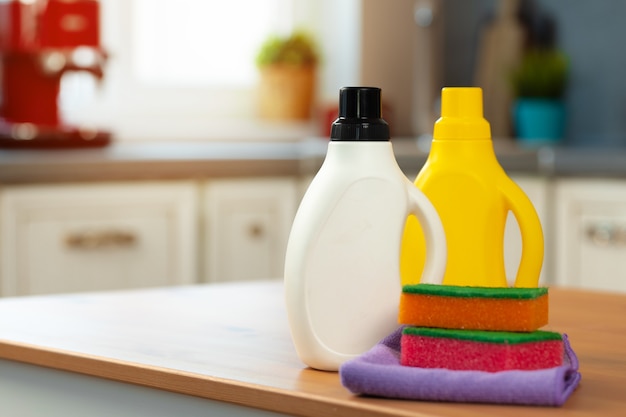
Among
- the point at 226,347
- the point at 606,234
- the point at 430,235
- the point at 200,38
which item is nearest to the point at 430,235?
the point at 430,235

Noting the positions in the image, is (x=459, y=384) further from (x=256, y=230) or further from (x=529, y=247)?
(x=256, y=230)

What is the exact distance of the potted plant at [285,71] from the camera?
3.49 meters

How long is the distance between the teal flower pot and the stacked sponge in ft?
8.13

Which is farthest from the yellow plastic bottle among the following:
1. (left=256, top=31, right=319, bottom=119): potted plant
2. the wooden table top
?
(left=256, top=31, right=319, bottom=119): potted plant

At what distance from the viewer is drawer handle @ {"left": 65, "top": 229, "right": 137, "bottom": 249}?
8.04ft

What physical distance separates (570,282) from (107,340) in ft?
5.55

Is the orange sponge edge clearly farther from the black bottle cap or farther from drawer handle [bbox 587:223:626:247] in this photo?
drawer handle [bbox 587:223:626:247]

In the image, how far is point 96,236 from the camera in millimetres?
2477

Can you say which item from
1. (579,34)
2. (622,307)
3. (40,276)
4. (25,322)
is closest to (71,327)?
(25,322)

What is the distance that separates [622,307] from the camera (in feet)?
3.98

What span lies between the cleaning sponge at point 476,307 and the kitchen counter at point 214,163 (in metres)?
1.71

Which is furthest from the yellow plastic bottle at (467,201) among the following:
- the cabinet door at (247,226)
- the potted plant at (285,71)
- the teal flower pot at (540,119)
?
the potted plant at (285,71)

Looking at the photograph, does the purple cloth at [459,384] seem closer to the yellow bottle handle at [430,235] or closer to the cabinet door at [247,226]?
the yellow bottle handle at [430,235]

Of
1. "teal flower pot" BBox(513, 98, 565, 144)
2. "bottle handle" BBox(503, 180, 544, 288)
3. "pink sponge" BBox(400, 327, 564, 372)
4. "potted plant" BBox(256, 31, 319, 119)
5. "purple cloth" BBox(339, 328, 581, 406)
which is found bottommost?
"purple cloth" BBox(339, 328, 581, 406)
